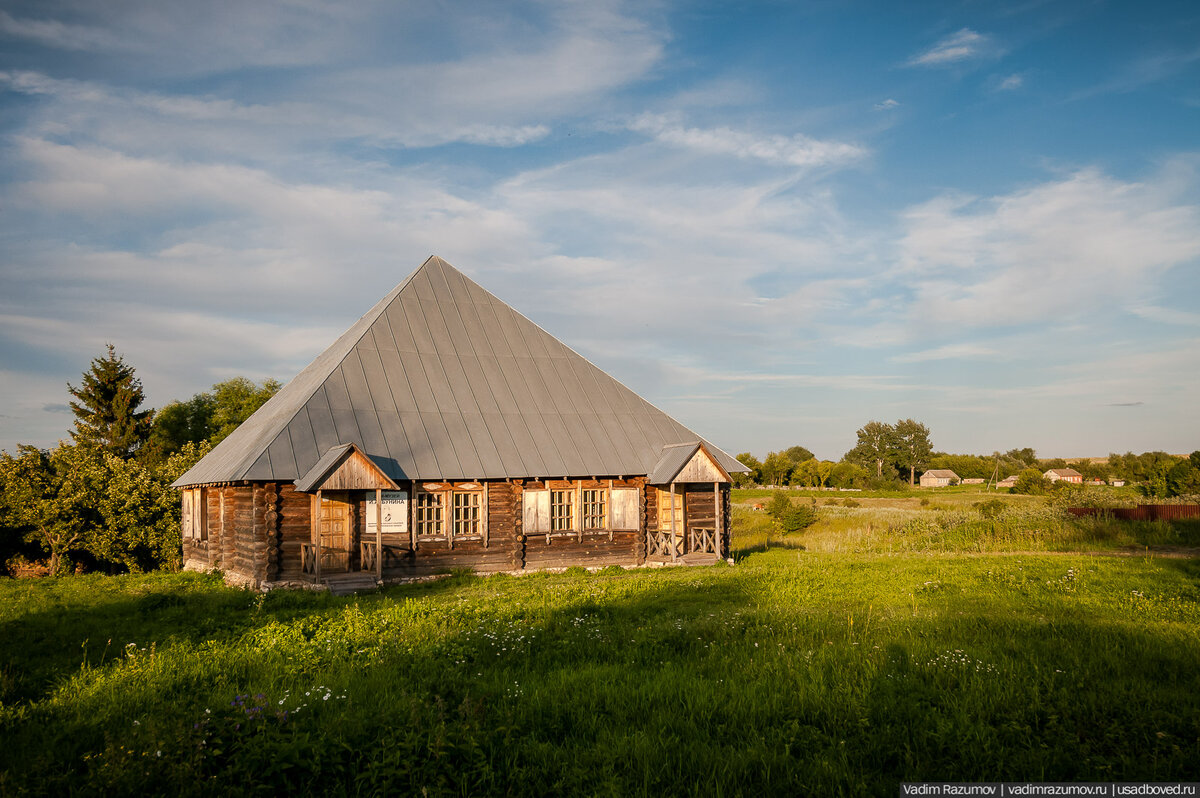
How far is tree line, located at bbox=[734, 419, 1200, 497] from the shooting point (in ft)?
284

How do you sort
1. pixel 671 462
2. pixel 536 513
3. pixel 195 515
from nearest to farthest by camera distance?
pixel 536 513 → pixel 671 462 → pixel 195 515

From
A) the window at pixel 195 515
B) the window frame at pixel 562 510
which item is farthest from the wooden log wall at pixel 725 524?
the window at pixel 195 515

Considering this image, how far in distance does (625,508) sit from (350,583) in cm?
794

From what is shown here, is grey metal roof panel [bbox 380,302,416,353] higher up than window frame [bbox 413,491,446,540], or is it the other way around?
grey metal roof panel [bbox 380,302,416,353]

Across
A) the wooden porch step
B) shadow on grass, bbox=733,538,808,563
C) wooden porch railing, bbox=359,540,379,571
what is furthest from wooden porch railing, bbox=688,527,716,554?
the wooden porch step

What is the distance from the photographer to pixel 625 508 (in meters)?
22.3

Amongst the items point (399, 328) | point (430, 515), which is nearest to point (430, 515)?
point (430, 515)

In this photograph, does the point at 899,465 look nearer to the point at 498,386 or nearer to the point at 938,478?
the point at 938,478

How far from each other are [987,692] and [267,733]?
6.67 metres

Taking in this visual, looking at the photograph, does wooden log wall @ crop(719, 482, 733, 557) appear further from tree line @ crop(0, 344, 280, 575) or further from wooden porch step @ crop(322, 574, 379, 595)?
tree line @ crop(0, 344, 280, 575)

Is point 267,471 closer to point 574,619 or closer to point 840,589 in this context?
point 574,619

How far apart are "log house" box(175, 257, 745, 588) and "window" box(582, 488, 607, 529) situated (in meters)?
0.04

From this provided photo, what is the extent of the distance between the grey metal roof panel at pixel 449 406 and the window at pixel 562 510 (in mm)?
910

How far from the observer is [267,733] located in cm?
614
